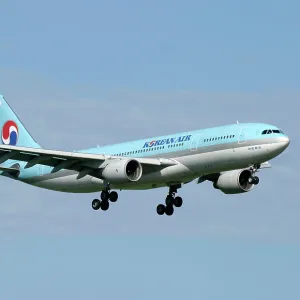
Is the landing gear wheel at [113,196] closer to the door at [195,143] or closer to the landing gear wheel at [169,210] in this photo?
the landing gear wheel at [169,210]

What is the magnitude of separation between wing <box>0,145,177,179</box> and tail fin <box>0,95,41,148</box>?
35.4 feet

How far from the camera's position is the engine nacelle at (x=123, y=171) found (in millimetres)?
73562

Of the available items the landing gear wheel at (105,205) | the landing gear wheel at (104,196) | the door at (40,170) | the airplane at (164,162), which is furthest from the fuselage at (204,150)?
the door at (40,170)

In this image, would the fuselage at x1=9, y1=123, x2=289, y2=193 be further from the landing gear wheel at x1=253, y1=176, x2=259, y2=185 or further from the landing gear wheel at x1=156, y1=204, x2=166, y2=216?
the landing gear wheel at x1=156, y1=204, x2=166, y2=216

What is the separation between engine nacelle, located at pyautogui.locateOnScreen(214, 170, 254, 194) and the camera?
77.5 metres

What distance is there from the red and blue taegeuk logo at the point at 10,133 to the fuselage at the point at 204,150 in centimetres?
1133

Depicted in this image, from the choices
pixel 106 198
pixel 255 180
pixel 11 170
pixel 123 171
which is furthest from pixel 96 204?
pixel 255 180

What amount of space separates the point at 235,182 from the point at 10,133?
20.0m

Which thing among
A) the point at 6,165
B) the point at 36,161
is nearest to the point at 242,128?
the point at 36,161

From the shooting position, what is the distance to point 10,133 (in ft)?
290

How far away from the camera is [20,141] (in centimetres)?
8788

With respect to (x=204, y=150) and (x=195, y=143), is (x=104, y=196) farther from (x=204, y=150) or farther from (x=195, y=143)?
(x=204, y=150)

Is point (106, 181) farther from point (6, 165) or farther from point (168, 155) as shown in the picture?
point (6, 165)

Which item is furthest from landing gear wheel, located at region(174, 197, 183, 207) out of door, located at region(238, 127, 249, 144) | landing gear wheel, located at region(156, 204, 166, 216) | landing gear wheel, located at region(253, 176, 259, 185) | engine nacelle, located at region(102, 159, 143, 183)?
door, located at region(238, 127, 249, 144)
